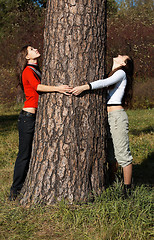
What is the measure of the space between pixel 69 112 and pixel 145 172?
9.12ft

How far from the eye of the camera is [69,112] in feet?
11.3

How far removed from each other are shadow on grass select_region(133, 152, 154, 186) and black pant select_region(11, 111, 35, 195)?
79.7 inches

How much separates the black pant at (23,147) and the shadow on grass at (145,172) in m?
2.03

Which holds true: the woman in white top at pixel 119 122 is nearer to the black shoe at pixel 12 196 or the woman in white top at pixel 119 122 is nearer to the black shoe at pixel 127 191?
the black shoe at pixel 127 191

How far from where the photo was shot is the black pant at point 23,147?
3881 millimetres

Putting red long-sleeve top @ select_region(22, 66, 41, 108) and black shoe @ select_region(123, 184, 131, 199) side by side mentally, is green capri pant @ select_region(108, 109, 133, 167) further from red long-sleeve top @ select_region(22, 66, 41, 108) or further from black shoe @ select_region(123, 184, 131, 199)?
red long-sleeve top @ select_region(22, 66, 41, 108)

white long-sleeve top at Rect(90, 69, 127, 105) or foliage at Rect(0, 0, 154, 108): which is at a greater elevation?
foliage at Rect(0, 0, 154, 108)

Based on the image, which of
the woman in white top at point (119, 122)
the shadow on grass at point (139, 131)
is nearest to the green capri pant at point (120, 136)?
the woman in white top at point (119, 122)

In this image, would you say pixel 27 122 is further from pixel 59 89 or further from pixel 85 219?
pixel 85 219

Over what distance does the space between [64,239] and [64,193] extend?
0.63m

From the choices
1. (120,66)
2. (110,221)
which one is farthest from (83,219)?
(120,66)

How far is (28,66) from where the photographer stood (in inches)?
156

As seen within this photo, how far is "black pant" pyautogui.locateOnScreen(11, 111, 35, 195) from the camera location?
12.7ft

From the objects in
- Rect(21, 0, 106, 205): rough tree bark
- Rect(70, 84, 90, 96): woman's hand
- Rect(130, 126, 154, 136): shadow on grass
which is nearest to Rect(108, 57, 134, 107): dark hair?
Rect(21, 0, 106, 205): rough tree bark
